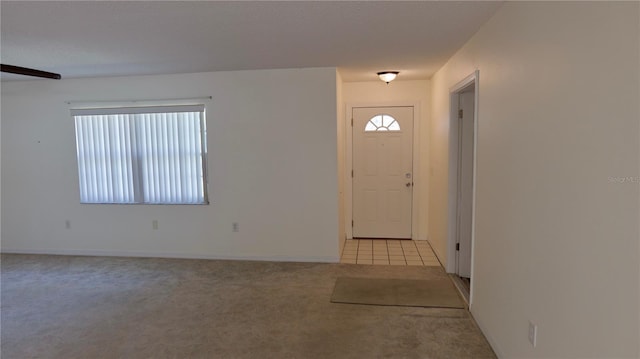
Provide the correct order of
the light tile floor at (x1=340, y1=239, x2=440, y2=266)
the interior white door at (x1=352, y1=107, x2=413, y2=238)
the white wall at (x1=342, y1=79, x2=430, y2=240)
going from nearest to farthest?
1. the light tile floor at (x1=340, y1=239, x2=440, y2=266)
2. the white wall at (x1=342, y1=79, x2=430, y2=240)
3. the interior white door at (x1=352, y1=107, x2=413, y2=238)

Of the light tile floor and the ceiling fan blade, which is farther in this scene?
the light tile floor

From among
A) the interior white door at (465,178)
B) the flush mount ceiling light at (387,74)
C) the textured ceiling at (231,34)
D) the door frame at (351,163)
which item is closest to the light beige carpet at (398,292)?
the interior white door at (465,178)

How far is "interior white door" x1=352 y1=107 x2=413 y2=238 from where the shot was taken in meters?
5.36

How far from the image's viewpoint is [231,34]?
9.41 feet

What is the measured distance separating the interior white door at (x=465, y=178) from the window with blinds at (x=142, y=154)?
2.97 meters

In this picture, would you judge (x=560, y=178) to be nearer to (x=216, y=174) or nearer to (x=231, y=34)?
(x=231, y=34)

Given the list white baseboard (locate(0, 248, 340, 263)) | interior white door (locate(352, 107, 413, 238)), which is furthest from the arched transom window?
white baseboard (locate(0, 248, 340, 263))

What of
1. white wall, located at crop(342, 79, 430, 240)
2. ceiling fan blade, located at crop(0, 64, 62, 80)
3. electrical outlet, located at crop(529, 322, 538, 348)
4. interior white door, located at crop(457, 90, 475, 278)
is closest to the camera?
electrical outlet, located at crop(529, 322, 538, 348)

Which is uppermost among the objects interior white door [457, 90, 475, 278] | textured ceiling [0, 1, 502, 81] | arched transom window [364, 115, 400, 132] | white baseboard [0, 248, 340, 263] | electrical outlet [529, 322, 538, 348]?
textured ceiling [0, 1, 502, 81]

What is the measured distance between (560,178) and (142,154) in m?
4.49

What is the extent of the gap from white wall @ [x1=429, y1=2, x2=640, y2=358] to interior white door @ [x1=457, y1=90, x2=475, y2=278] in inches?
37.3

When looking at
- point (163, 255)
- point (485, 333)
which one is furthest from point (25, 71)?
point (485, 333)

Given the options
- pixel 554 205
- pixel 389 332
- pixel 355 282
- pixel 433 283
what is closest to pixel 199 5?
pixel 554 205

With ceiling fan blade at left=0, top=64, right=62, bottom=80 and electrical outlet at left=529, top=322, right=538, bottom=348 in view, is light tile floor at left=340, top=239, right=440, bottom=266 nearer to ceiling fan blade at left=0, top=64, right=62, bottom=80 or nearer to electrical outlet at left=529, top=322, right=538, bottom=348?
electrical outlet at left=529, top=322, right=538, bottom=348
